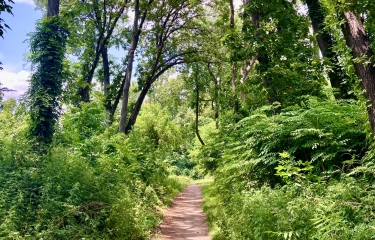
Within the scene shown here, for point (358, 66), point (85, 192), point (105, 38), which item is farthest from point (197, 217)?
point (105, 38)

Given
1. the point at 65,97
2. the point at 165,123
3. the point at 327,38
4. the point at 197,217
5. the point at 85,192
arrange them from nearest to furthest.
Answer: the point at 85,192
the point at 327,38
the point at 65,97
the point at 197,217
the point at 165,123

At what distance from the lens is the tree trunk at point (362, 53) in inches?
162

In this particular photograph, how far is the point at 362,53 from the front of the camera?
4.17m

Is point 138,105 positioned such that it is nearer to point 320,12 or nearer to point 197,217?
point 197,217

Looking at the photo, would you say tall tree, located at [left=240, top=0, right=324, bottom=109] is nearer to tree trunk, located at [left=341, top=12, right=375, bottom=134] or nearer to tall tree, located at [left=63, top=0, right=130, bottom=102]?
tree trunk, located at [left=341, top=12, right=375, bottom=134]

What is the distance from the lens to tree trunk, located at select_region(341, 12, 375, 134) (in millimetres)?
4117

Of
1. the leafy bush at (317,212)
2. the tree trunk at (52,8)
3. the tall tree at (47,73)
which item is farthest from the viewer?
the tree trunk at (52,8)

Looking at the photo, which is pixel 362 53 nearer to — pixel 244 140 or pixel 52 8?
pixel 244 140

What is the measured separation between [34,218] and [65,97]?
600 cm

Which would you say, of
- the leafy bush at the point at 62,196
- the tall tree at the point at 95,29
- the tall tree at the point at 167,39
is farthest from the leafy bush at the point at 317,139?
the tall tree at the point at 95,29

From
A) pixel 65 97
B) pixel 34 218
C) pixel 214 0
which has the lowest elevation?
pixel 34 218

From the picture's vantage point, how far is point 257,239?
482 cm

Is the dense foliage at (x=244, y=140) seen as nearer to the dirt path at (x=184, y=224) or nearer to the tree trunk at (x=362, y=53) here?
the tree trunk at (x=362, y=53)

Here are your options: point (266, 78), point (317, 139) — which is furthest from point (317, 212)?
point (266, 78)
